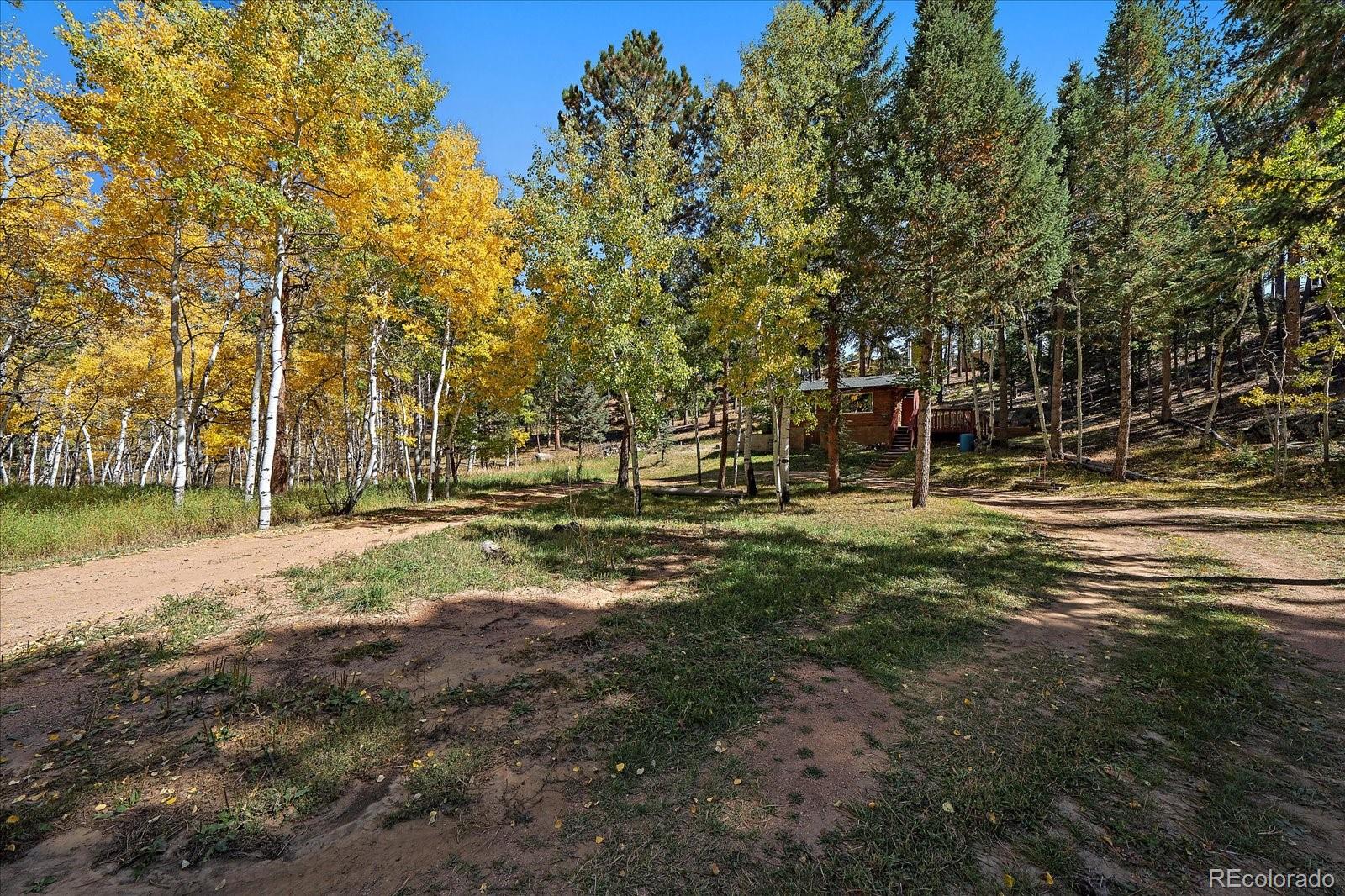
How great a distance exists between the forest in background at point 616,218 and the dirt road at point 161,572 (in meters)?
2.26

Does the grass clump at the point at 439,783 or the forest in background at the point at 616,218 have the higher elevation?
the forest in background at the point at 616,218

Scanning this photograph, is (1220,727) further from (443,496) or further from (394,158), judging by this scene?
(443,496)

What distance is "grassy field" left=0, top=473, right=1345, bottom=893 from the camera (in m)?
2.85

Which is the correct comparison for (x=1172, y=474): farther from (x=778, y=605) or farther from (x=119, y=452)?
(x=119, y=452)

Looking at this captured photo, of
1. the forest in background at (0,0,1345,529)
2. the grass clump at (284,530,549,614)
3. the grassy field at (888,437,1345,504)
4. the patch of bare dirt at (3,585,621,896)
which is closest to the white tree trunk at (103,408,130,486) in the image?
the forest in background at (0,0,1345,529)

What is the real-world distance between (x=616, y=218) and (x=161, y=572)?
1163 centimetres

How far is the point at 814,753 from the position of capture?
12.3 ft

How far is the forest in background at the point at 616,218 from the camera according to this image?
34.6 ft

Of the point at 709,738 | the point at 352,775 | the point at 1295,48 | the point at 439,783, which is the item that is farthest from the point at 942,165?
the point at 352,775

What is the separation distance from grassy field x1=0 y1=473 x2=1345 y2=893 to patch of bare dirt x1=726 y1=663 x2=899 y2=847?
25 millimetres

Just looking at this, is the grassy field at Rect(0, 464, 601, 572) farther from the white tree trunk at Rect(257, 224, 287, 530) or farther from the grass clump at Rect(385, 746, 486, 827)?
the grass clump at Rect(385, 746, 486, 827)

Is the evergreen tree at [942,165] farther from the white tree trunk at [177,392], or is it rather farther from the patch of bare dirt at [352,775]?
the white tree trunk at [177,392]

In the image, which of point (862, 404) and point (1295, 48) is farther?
point (862, 404)

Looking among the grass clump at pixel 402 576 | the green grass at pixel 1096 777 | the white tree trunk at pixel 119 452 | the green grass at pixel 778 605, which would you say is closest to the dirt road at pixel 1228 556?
the green grass at pixel 778 605
